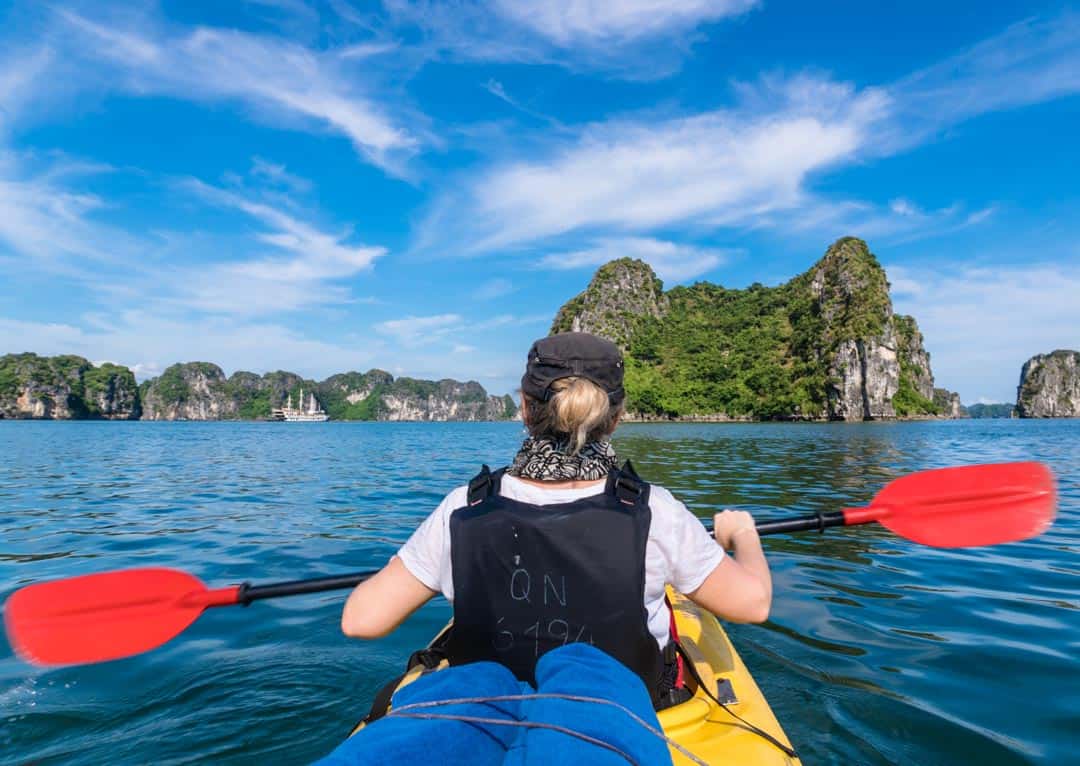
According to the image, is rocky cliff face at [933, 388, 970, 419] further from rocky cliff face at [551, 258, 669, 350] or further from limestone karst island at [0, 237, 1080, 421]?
rocky cliff face at [551, 258, 669, 350]

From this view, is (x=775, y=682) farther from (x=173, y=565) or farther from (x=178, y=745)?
(x=173, y=565)

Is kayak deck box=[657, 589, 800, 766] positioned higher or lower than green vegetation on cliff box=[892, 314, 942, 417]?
lower

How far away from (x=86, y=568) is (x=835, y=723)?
6998mm

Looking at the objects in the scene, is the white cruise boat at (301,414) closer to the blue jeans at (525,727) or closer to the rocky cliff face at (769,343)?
the rocky cliff face at (769,343)

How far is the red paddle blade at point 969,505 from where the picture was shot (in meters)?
3.27

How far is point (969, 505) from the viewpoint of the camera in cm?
337

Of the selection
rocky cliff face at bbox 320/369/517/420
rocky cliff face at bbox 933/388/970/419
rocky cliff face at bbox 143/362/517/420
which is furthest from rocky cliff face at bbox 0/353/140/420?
rocky cliff face at bbox 933/388/970/419

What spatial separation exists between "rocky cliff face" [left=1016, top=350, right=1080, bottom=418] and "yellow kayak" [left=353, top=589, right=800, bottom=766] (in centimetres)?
13856

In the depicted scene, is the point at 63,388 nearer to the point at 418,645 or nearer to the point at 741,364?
the point at 741,364

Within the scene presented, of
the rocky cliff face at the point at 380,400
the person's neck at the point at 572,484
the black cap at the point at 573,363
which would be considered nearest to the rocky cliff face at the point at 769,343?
the black cap at the point at 573,363

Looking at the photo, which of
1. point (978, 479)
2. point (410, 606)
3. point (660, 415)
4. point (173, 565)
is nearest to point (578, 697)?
point (410, 606)

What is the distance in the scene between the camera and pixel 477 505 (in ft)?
5.91

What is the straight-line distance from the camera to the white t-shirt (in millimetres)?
1791

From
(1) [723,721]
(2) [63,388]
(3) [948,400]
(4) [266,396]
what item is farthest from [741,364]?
(4) [266,396]
